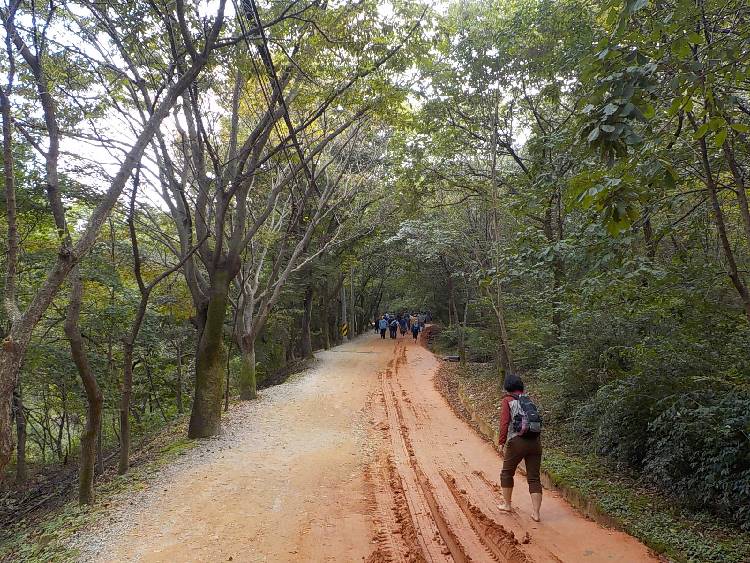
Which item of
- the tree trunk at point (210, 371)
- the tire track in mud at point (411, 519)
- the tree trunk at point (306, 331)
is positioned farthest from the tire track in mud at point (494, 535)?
the tree trunk at point (306, 331)

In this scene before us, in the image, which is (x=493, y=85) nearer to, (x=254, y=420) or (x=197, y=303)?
(x=197, y=303)

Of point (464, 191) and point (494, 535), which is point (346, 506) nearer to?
point (494, 535)

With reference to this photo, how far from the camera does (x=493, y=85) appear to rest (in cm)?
1120

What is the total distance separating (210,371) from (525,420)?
6509mm

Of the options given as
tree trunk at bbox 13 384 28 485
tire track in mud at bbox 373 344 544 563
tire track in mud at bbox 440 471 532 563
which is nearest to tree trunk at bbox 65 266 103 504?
tire track in mud at bbox 373 344 544 563

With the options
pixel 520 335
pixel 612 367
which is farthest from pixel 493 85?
pixel 612 367

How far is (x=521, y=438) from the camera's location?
5281mm

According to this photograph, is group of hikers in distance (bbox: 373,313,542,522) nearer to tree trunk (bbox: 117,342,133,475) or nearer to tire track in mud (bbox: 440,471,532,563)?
tire track in mud (bbox: 440,471,532,563)

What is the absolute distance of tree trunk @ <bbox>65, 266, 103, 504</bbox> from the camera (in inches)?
237

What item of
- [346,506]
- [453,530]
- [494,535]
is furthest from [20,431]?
[494,535]

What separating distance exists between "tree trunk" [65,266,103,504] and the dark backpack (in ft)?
17.6

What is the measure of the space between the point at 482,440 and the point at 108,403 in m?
10.6

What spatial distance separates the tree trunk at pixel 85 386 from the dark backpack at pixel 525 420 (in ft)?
17.6

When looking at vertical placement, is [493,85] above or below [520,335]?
above
